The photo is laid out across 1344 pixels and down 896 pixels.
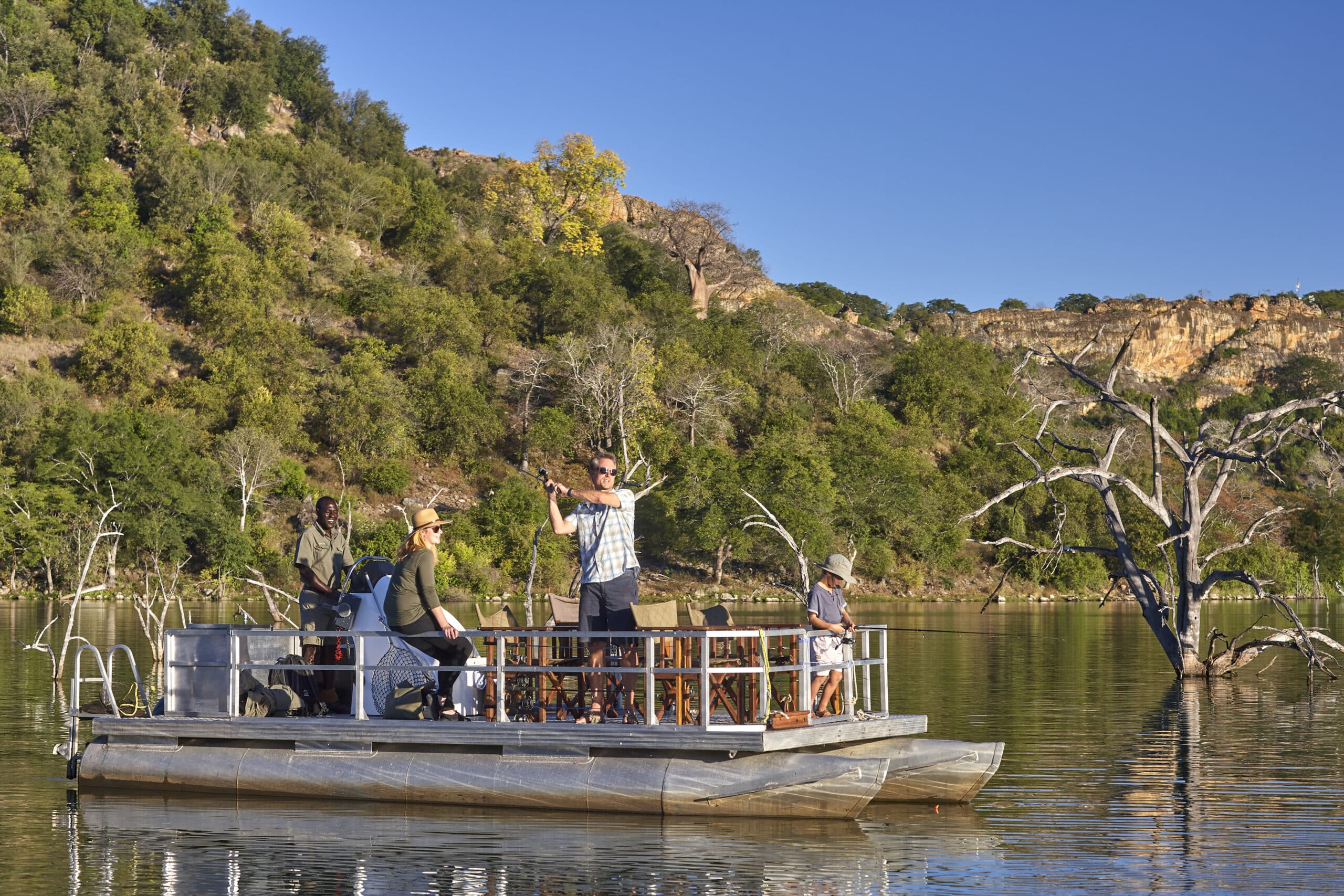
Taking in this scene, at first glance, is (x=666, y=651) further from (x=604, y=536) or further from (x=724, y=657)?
(x=604, y=536)

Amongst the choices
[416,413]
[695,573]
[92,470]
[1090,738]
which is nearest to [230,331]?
[416,413]

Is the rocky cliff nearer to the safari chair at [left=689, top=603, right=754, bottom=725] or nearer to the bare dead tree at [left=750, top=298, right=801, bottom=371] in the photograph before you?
the bare dead tree at [left=750, top=298, right=801, bottom=371]

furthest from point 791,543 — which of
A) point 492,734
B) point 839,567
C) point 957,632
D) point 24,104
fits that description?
point 24,104

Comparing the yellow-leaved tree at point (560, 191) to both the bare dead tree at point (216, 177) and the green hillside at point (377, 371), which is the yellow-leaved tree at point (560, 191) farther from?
the bare dead tree at point (216, 177)

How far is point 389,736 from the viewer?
496 inches

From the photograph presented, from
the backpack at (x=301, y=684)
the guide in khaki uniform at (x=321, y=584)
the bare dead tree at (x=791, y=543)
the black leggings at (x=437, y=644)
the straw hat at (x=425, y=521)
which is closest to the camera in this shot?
the straw hat at (x=425, y=521)

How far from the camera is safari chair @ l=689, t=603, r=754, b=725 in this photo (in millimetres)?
12273

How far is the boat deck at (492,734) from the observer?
38.1 ft

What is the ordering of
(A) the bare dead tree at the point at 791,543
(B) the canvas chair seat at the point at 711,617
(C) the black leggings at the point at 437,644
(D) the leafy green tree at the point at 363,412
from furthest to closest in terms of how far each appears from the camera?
(D) the leafy green tree at the point at 363,412 → (A) the bare dead tree at the point at 791,543 → (B) the canvas chair seat at the point at 711,617 → (C) the black leggings at the point at 437,644

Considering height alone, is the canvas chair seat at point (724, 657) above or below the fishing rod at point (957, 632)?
above

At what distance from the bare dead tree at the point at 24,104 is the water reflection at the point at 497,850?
99.9 metres

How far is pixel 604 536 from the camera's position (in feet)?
39.5

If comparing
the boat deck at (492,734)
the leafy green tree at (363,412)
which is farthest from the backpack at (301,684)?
the leafy green tree at (363,412)

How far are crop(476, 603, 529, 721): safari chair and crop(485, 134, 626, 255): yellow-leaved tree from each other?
103 m
